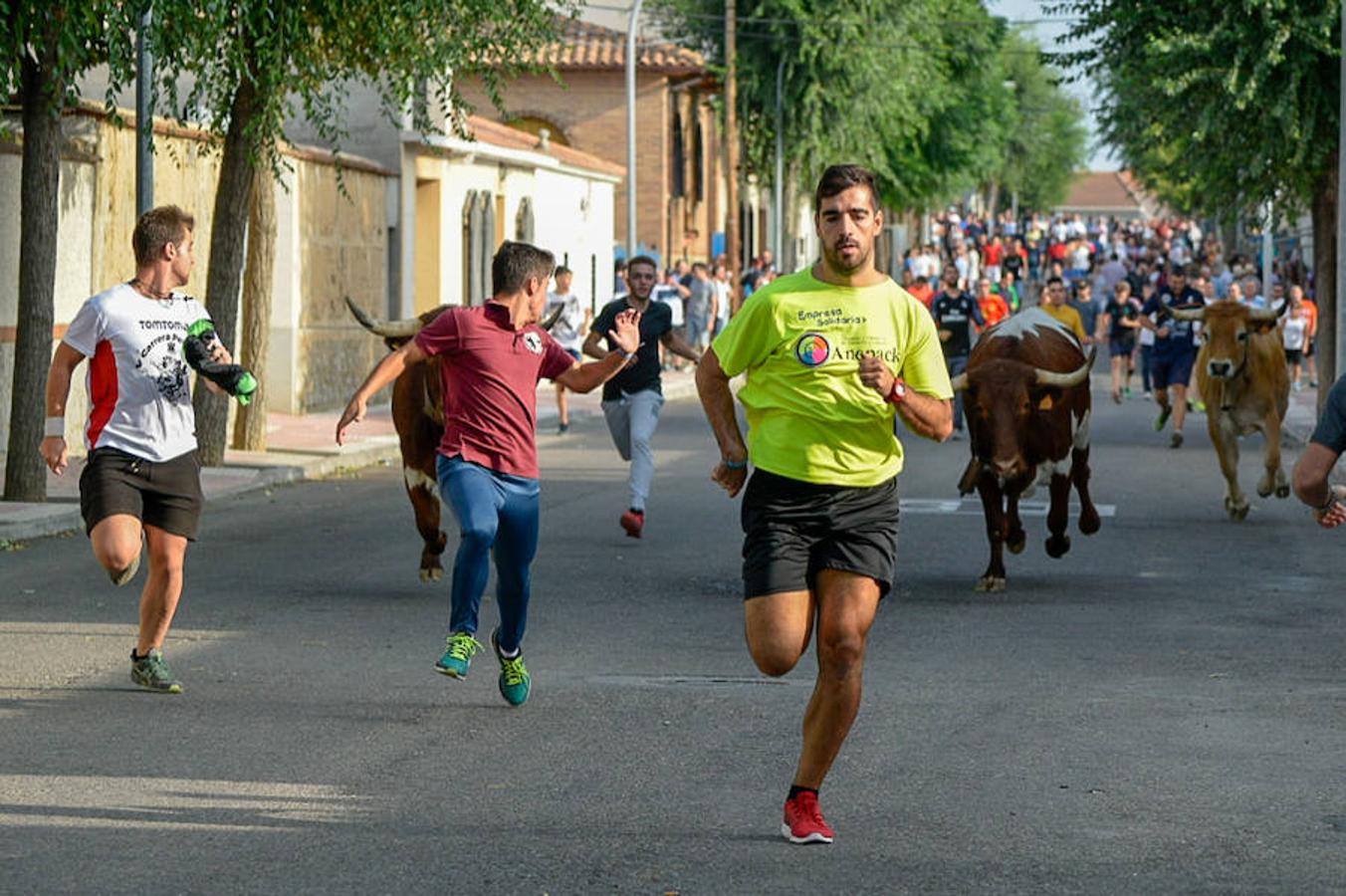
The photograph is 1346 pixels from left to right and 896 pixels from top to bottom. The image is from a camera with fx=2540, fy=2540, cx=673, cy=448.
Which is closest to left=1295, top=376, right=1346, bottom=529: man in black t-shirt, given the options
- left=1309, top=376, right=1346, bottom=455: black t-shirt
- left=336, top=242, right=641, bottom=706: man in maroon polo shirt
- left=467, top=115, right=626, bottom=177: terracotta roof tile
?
left=1309, top=376, right=1346, bottom=455: black t-shirt

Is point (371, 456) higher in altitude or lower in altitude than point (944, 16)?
lower

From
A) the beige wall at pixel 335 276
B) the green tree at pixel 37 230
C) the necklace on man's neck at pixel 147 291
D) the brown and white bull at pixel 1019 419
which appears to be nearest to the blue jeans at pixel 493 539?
the necklace on man's neck at pixel 147 291

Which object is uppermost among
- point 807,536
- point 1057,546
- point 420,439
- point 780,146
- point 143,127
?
point 780,146

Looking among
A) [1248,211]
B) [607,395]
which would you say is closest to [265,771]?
[607,395]

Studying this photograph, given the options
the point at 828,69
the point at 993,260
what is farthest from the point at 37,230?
the point at 993,260

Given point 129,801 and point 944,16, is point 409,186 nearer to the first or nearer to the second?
point 129,801

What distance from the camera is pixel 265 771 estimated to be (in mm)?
8328

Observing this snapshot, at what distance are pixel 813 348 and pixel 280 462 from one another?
611 inches

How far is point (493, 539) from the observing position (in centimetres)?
980

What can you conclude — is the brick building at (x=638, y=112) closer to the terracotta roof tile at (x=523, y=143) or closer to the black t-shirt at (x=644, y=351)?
the terracotta roof tile at (x=523, y=143)

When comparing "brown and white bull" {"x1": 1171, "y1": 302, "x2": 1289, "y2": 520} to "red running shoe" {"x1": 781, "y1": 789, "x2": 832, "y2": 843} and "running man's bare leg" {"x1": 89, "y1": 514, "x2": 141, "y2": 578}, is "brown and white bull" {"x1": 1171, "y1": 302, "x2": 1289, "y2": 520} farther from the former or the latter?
"red running shoe" {"x1": 781, "y1": 789, "x2": 832, "y2": 843}

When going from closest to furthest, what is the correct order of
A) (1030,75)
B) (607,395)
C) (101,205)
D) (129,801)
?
(129,801)
(607,395)
(101,205)
(1030,75)

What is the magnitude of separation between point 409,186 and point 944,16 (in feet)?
109

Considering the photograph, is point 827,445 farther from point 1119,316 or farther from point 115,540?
point 1119,316
